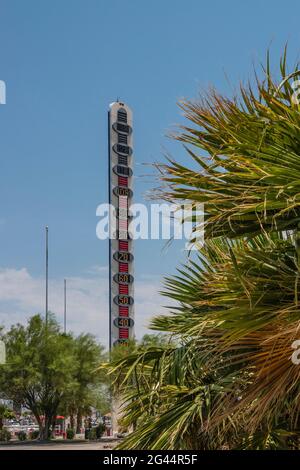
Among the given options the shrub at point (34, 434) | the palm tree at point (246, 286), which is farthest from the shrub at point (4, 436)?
the palm tree at point (246, 286)

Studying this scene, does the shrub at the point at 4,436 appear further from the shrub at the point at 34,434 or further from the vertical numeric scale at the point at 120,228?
the vertical numeric scale at the point at 120,228

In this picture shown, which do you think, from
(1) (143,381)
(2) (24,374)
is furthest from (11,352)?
(1) (143,381)

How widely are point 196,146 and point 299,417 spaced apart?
6.96 feet

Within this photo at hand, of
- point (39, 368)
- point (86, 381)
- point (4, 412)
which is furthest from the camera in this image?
point (4, 412)

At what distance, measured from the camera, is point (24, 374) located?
46.0 meters

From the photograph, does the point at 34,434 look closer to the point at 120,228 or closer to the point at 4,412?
the point at 4,412

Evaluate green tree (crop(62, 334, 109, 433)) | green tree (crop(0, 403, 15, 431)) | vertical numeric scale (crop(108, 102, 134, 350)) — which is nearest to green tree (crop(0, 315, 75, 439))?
green tree (crop(62, 334, 109, 433))

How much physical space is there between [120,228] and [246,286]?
4934 cm

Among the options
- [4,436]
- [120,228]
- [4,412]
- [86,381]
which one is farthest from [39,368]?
[120,228]

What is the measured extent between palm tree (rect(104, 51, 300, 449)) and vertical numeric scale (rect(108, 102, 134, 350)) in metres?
45.8

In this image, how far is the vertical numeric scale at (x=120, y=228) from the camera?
52.5 meters

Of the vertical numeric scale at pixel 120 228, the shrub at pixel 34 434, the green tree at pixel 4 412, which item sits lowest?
the shrub at pixel 34 434

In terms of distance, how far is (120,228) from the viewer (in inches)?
2119

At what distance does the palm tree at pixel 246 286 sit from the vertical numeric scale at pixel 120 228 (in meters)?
45.8
